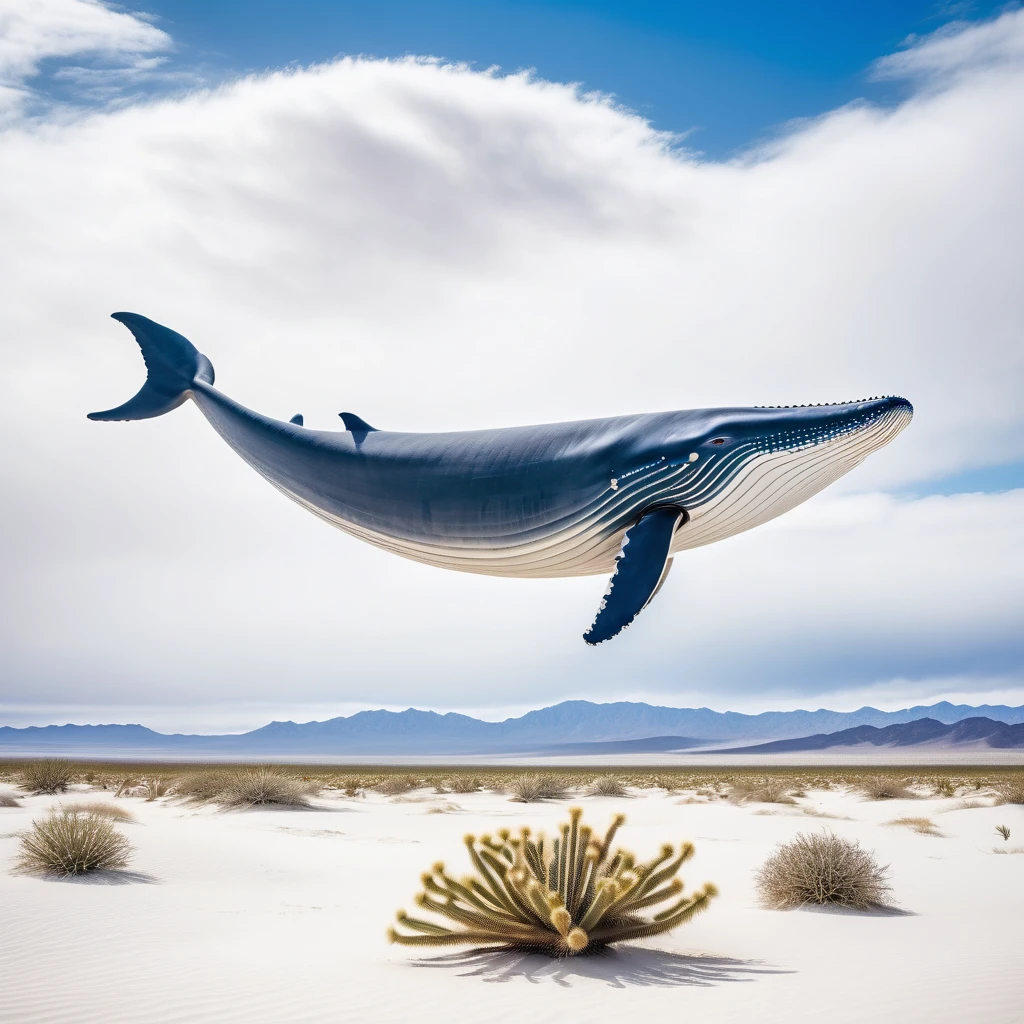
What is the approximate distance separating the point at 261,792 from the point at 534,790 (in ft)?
36.1

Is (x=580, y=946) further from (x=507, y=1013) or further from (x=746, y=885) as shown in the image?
(x=746, y=885)

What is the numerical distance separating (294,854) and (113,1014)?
37.5 feet

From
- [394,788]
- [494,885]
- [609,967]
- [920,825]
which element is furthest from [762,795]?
[494,885]

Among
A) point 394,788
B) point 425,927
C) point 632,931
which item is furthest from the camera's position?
point 394,788

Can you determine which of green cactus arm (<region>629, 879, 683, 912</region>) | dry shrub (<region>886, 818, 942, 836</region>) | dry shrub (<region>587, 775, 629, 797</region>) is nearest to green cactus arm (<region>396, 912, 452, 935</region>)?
green cactus arm (<region>629, 879, 683, 912</region>)

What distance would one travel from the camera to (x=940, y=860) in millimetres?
18812

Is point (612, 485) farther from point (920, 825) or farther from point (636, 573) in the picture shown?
point (920, 825)

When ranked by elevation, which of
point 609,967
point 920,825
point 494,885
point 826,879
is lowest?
point 920,825

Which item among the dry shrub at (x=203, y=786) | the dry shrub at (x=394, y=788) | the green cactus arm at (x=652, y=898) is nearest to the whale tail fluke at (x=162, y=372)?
the green cactus arm at (x=652, y=898)

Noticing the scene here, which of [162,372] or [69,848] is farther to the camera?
[69,848]

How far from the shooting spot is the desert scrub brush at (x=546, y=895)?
29.1 feet

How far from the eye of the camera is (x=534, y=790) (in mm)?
34750

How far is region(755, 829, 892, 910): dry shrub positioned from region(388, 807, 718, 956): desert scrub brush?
15.1 feet

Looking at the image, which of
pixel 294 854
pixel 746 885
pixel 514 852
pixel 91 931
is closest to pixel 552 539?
pixel 514 852
